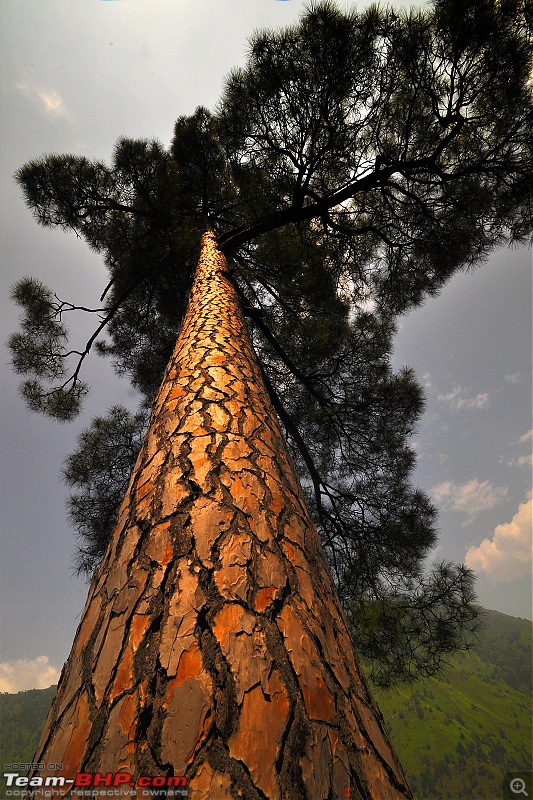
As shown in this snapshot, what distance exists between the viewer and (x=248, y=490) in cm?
103

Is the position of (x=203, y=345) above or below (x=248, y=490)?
above

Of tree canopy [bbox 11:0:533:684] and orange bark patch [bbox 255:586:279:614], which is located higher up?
tree canopy [bbox 11:0:533:684]

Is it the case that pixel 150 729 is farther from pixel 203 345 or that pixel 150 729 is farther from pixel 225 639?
pixel 203 345

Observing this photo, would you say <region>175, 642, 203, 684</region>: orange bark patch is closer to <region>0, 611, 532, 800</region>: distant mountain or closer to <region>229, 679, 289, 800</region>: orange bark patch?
A: <region>229, 679, 289, 800</region>: orange bark patch

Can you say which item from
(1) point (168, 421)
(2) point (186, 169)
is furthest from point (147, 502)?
(2) point (186, 169)

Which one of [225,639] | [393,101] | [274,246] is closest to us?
[225,639]

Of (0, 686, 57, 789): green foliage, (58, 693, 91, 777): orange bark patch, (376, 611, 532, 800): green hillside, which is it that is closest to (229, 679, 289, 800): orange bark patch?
(58, 693, 91, 777): orange bark patch

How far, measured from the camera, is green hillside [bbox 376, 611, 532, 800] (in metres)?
43.2

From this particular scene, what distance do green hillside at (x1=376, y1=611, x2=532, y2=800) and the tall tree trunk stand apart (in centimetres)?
5046

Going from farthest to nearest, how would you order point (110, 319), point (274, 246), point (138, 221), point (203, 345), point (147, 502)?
point (110, 319)
point (138, 221)
point (274, 246)
point (203, 345)
point (147, 502)

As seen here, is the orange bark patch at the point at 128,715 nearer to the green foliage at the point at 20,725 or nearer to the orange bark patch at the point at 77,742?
the orange bark patch at the point at 77,742

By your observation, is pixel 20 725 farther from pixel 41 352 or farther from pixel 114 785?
pixel 114 785

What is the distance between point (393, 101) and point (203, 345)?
3.85m

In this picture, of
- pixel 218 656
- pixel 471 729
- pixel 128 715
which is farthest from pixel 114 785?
pixel 471 729
